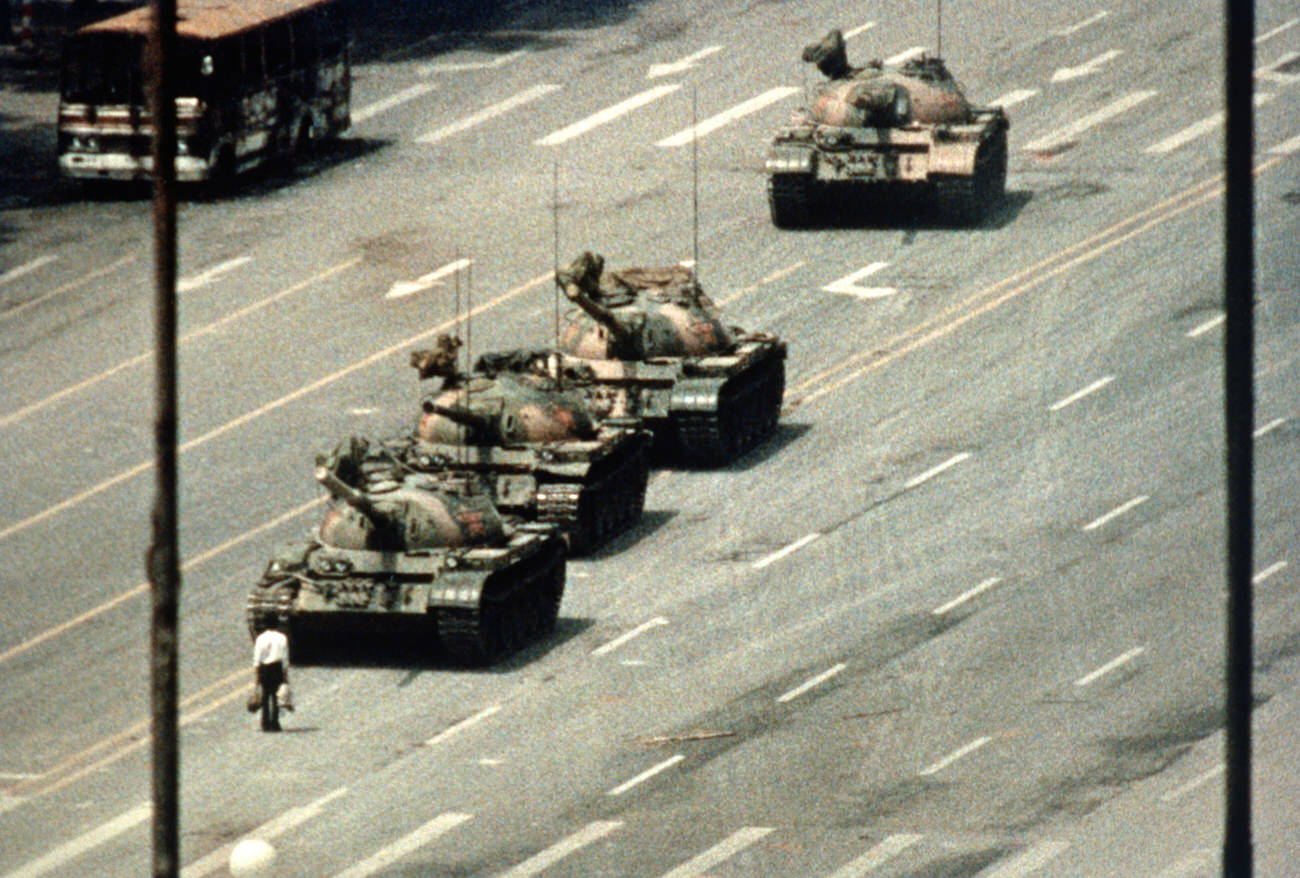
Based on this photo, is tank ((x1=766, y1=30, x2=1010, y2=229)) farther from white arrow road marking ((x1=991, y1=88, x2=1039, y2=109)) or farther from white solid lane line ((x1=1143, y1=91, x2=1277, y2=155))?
white arrow road marking ((x1=991, y1=88, x2=1039, y2=109))

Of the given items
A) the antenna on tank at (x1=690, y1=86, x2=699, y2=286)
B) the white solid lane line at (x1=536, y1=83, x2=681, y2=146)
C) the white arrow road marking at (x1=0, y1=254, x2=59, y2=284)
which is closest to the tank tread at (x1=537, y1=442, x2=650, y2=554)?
the antenna on tank at (x1=690, y1=86, x2=699, y2=286)

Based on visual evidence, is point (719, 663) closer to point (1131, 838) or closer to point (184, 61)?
point (1131, 838)

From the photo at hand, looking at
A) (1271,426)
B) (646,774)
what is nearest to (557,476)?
(646,774)

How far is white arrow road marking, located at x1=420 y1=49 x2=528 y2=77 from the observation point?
7581cm

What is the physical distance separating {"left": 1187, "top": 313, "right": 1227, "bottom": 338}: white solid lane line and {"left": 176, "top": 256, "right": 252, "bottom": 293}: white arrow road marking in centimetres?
1693

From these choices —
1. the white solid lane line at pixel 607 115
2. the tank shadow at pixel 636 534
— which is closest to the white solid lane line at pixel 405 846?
the tank shadow at pixel 636 534

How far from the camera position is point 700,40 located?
76688 millimetres

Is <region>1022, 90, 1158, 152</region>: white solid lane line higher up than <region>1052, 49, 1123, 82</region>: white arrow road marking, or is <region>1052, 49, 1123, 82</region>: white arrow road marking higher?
<region>1052, 49, 1123, 82</region>: white arrow road marking

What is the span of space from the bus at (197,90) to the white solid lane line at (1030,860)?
3217 cm

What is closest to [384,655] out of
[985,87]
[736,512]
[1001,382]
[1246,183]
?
[736,512]

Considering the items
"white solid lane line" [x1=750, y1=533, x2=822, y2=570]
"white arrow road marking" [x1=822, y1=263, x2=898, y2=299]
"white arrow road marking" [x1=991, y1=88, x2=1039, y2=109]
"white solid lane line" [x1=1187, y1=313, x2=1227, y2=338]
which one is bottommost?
"white arrow road marking" [x1=822, y1=263, x2=898, y2=299]

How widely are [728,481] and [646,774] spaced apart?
13.6 meters

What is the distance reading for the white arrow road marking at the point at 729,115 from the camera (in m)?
70.1

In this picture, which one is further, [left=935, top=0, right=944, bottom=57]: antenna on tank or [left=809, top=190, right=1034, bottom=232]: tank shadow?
[left=935, top=0, right=944, bottom=57]: antenna on tank
